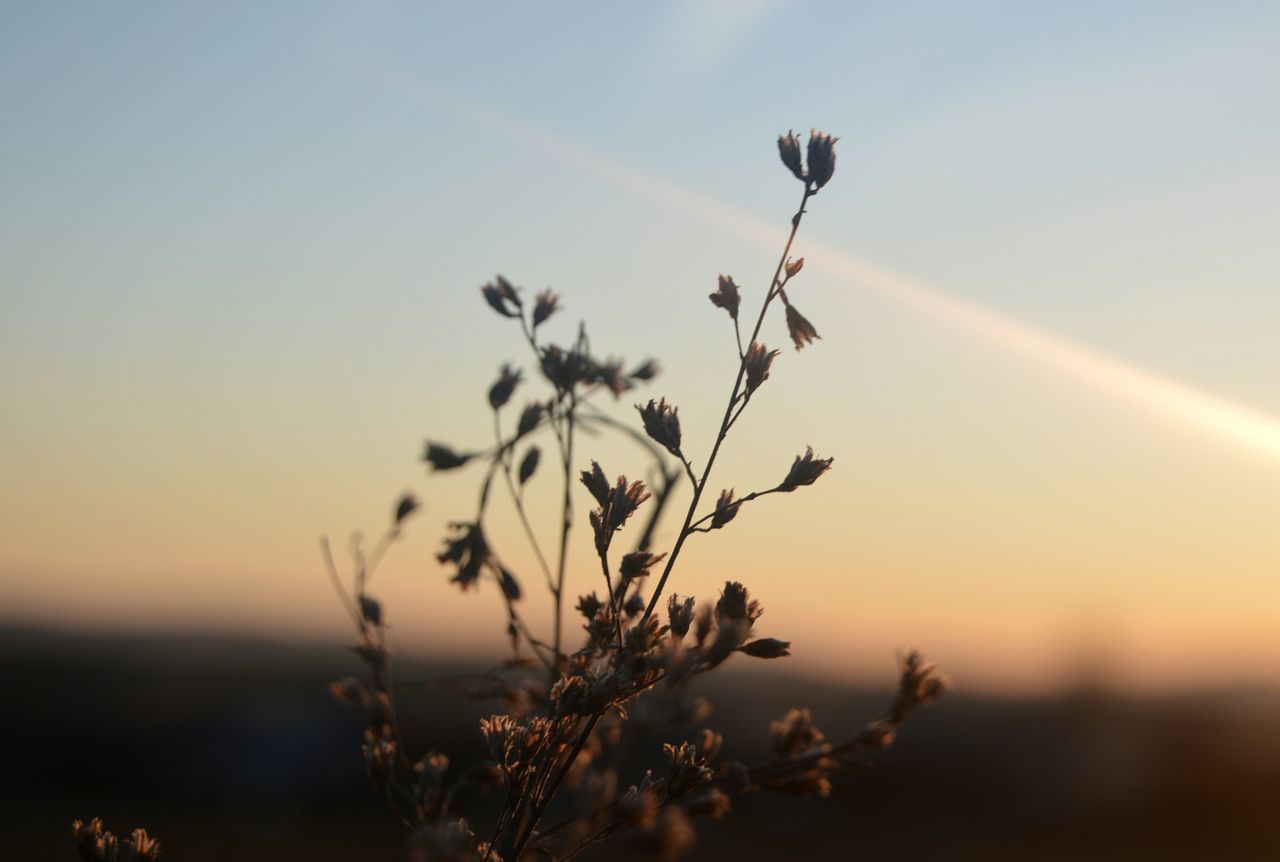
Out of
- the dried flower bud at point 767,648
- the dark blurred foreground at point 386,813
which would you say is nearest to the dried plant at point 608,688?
the dried flower bud at point 767,648

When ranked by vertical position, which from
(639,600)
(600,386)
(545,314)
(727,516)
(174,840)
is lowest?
(174,840)

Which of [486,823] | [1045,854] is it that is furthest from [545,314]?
[1045,854]

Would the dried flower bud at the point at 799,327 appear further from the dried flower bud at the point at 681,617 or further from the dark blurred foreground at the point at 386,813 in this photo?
the dark blurred foreground at the point at 386,813

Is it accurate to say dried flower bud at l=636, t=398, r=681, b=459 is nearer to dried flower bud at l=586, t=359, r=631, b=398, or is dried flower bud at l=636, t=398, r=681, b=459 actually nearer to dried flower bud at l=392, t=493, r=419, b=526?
dried flower bud at l=586, t=359, r=631, b=398

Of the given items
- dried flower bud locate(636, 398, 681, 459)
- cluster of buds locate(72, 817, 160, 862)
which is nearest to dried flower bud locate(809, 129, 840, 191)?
dried flower bud locate(636, 398, 681, 459)

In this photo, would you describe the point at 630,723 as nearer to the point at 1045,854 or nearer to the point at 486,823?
the point at 486,823

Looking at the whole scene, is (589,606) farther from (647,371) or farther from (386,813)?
(386,813)
